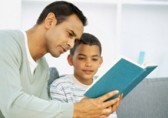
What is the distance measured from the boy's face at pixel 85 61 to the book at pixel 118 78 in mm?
388

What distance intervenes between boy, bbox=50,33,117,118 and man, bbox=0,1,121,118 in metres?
0.07

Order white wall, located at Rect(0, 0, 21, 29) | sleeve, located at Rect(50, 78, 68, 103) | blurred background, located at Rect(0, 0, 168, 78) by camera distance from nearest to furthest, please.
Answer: sleeve, located at Rect(50, 78, 68, 103)
white wall, located at Rect(0, 0, 21, 29)
blurred background, located at Rect(0, 0, 168, 78)

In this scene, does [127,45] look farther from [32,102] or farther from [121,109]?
[32,102]

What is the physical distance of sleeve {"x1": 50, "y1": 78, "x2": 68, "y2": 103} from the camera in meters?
1.48

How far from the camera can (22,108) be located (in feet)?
3.54

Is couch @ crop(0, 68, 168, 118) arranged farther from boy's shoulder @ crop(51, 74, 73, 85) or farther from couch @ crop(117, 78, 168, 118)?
boy's shoulder @ crop(51, 74, 73, 85)

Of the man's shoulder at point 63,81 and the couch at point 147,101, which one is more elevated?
the man's shoulder at point 63,81

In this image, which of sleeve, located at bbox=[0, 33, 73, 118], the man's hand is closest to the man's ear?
sleeve, located at bbox=[0, 33, 73, 118]

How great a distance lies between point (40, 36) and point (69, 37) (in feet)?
0.42

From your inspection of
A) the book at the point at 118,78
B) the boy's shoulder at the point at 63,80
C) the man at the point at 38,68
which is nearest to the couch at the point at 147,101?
the boy's shoulder at the point at 63,80

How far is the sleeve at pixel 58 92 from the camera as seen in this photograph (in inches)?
58.1

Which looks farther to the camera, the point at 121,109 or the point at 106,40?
the point at 106,40

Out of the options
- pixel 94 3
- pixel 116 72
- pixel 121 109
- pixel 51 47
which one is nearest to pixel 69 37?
pixel 51 47

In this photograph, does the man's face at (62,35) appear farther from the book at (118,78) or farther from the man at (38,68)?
the book at (118,78)
